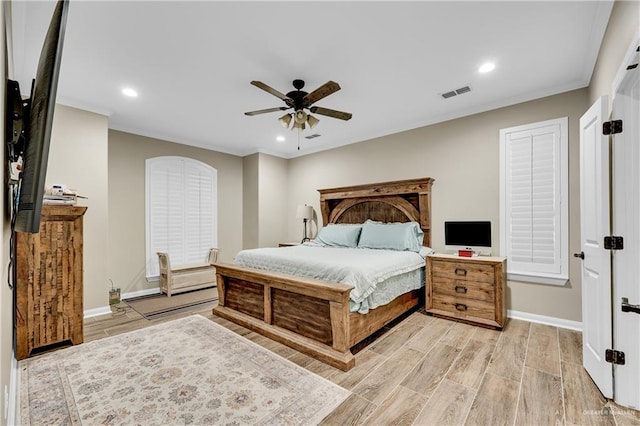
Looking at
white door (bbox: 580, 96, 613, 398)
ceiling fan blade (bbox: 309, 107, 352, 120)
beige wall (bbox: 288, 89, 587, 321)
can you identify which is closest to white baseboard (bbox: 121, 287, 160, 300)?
beige wall (bbox: 288, 89, 587, 321)

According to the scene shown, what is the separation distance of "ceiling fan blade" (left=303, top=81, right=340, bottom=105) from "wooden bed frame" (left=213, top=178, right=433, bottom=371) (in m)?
1.77

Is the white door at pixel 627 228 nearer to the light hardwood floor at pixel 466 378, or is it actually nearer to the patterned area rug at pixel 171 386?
the light hardwood floor at pixel 466 378

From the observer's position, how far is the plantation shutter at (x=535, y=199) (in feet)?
10.7

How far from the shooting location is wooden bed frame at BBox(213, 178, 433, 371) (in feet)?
8.23

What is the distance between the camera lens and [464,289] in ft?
11.2

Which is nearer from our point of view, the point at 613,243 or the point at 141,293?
the point at 613,243

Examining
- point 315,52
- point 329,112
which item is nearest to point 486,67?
point 329,112

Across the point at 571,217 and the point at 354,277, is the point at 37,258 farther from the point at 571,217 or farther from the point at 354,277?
the point at 571,217

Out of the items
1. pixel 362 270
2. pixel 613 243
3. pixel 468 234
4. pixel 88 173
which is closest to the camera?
pixel 613 243

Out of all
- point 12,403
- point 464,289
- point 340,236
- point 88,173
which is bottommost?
point 12,403

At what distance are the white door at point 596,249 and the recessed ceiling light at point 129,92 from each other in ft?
14.4

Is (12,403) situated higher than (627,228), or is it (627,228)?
(627,228)

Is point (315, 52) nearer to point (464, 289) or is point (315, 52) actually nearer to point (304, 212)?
point (464, 289)

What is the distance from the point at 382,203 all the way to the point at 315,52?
9.19ft
